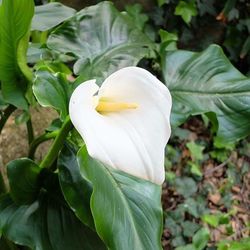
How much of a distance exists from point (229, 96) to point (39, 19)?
400 millimetres

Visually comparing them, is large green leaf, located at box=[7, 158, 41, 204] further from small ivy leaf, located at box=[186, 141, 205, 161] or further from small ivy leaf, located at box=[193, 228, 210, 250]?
small ivy leaf, located at box=[186, 141, 205, 161]

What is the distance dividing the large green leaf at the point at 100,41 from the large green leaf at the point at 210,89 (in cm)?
9

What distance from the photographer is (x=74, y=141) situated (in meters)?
0.88

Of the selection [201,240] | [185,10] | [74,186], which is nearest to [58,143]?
[74,186]

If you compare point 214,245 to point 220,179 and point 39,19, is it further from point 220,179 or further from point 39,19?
point 39,19

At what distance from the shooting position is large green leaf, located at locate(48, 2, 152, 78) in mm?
978

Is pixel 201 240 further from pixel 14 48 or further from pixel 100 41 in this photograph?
pixel 14 48

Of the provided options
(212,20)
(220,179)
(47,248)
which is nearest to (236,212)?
(220,179)

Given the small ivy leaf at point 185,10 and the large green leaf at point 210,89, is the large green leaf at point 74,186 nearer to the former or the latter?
the large green leaf at point 210,89

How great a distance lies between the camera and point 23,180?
2.78 ft

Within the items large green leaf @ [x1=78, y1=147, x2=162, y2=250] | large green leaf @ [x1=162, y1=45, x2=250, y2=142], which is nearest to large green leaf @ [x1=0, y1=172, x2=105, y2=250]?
large green leaf @ [x1=78, y1=147, x2=162, y2=250]

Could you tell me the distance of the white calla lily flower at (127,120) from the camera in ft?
2.07

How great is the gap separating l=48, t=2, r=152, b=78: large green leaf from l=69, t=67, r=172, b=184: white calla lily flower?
0.24 meters

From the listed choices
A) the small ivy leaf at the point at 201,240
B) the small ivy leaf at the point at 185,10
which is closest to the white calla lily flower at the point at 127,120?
the small ivy leaf at the point at 201,240
